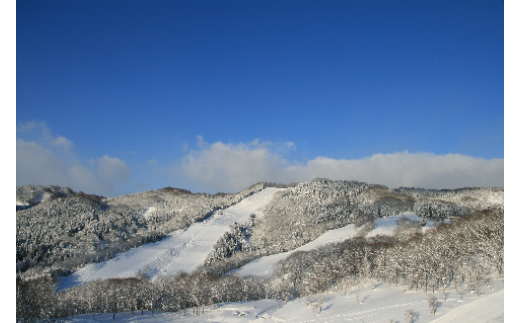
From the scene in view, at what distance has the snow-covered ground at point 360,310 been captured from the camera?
88.6 ft

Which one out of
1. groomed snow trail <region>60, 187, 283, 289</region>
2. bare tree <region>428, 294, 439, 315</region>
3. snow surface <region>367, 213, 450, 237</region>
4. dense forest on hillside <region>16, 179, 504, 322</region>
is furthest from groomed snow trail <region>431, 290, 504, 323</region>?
groomed snow trail <region>60, 187, 283, 289</region>

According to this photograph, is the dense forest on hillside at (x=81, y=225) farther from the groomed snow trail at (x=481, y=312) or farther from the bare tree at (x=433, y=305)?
the groomed snow trail at (x=481, y=312)

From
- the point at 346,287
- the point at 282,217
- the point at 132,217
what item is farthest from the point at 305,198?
the point at 346,287

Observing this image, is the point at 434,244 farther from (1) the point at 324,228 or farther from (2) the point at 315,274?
(1) the point at 324,228

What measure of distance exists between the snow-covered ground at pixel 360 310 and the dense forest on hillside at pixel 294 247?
2.25 meters

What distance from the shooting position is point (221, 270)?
91625 millimetres

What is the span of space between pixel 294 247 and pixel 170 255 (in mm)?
47840

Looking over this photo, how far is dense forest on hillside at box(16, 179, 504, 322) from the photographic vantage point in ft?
128

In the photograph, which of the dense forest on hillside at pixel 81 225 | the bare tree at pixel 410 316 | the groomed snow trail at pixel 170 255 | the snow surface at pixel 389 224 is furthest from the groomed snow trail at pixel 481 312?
the dense forest on hillside at pixel 81 225

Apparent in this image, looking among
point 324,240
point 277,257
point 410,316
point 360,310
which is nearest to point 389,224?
point 324,240

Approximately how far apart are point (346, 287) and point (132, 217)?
15336cm

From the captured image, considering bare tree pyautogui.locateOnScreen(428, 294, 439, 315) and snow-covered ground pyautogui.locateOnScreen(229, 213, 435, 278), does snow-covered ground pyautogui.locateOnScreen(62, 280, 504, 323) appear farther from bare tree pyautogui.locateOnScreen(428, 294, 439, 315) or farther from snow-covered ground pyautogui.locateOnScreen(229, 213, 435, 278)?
snow-covered ground pyautogui.locateOnScreen(229, 213, 435, 278)

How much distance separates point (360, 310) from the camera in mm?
35281

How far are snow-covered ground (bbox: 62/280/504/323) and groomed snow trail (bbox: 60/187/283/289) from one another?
6433 cm
